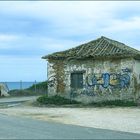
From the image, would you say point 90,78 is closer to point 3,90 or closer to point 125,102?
point 125,102

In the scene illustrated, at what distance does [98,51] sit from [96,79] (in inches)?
80.8

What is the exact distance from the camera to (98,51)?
1330 inches

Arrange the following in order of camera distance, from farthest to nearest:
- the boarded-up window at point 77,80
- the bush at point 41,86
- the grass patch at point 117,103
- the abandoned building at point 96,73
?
the bush at point 41,86
the boarded-up window at point 77,80
the abandoned building at point 96,73
the grass patch at point 117,103

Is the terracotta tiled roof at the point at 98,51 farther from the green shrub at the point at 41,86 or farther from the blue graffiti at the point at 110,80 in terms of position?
the green shrub at the point at 41,86

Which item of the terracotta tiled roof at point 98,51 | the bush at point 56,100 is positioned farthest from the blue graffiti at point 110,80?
the bush at point 56,100

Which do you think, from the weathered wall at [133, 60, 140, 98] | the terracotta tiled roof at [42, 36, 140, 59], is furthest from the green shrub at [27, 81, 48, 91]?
the weathered wall at [133, 60, 140, 98]

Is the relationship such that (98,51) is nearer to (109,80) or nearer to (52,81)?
(109,80)

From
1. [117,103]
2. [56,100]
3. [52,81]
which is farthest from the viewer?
[52,81]

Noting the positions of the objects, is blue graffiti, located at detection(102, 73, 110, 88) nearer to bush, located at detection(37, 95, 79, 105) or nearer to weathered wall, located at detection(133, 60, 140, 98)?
weathered wall, located at detection(133, 60, 140, 98)

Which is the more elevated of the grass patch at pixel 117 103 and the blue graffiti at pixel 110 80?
the blue graffiti at pixel 110 80

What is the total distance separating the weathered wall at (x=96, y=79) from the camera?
1271 inches

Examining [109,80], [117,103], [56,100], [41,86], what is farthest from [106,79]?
[41,86]

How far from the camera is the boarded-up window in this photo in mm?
34062

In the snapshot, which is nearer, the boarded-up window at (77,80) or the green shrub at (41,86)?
the boarded-up window at (77,80)
